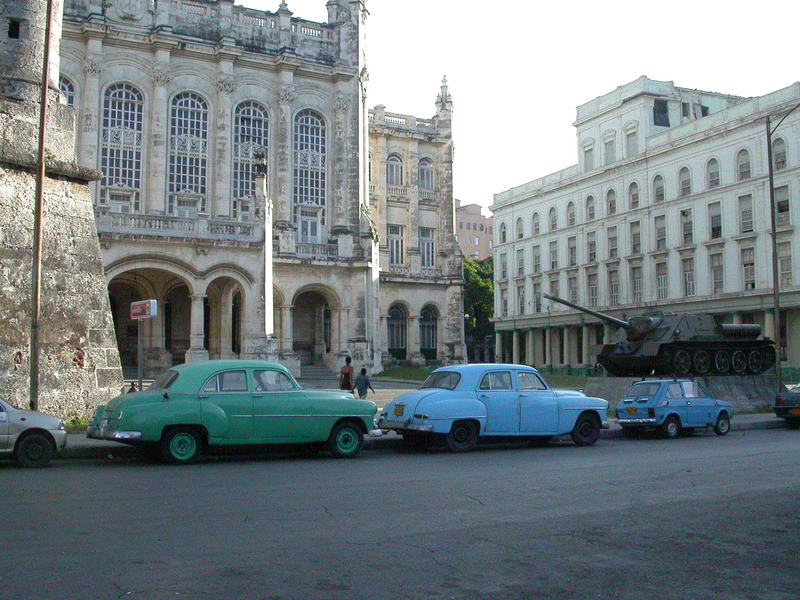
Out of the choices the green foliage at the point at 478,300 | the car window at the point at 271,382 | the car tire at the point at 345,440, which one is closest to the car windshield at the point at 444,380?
the car tire at the point at 345,440

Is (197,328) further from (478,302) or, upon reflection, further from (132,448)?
(478,302)

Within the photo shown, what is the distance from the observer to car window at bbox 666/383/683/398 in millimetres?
17578

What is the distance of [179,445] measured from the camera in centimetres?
1199

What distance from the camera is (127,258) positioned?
2958 centimetres

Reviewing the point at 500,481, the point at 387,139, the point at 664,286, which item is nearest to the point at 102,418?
the point at 500,481

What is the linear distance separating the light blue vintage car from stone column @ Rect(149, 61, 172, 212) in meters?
24.9

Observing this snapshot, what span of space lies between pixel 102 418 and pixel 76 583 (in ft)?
22.8

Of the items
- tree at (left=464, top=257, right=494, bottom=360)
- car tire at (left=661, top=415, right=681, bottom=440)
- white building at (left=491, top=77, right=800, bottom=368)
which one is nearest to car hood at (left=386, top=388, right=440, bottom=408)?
car tire at (left=661, top=415, right=681, bottom=440)

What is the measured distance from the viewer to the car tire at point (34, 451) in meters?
11.5

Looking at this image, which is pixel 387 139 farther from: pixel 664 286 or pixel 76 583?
pixel 76 583

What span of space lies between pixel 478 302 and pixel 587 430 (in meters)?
58.4

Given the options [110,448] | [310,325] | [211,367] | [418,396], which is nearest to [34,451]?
[110,448]

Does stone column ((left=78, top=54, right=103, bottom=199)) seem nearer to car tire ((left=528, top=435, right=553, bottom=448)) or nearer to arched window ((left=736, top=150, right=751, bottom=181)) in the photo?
car tire ((left=528, top=435, right=553, bottom=448))

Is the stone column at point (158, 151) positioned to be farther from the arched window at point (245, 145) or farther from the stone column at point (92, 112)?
the arched window at point (245, 145)
